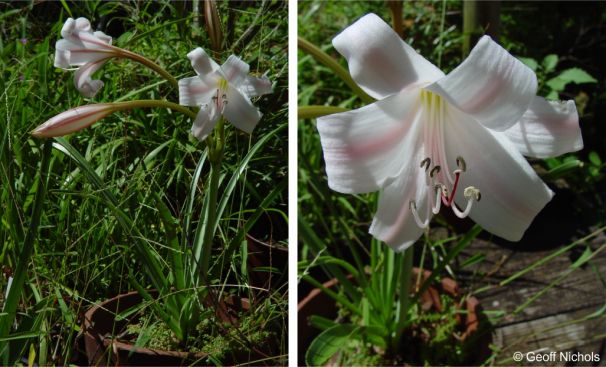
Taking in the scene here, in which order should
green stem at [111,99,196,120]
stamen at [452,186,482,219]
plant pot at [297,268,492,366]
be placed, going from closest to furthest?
stamen at [452,186,482,219]
green stem at [111,99,196,120]
plant pot at [297,268,492,366]

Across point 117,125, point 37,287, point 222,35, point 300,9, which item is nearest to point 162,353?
point 37,287

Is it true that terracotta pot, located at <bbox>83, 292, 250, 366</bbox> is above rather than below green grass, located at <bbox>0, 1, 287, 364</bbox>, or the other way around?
below

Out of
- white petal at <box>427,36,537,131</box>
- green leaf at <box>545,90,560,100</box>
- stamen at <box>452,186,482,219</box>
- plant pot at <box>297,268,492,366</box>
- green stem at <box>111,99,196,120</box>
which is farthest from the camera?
green leaf at <box>545,90,560,100</box>

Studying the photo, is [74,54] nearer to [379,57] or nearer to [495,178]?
[379,57]

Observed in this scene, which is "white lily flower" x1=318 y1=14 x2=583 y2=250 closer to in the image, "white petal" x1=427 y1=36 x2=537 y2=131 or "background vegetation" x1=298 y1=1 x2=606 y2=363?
"white petal" x1=427 y1=36 x2=537 y2=131

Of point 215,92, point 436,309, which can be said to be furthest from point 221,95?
point 436,309

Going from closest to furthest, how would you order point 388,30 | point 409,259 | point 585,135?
point 388,30, point 409,259, point 585,135

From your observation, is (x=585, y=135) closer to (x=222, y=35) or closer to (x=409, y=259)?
(x=409, y=259)

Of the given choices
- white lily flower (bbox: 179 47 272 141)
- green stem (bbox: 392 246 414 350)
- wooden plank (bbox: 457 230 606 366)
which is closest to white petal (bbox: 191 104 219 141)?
white lily flower (bbox: 179 47 272 141)
